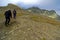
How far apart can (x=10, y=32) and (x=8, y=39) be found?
2880 mm

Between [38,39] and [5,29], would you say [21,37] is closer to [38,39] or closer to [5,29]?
[38,39]

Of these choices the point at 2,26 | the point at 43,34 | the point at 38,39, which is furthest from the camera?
the point at 2,26

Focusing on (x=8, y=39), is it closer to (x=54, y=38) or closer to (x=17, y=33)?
(x=17, y=33)

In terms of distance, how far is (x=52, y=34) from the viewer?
3728 centimetres

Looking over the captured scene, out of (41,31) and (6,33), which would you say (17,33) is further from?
(41,31)

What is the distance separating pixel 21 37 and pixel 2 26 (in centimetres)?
702

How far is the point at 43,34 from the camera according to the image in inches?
1420

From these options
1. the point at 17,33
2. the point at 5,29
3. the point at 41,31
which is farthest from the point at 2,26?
the point at 41,31

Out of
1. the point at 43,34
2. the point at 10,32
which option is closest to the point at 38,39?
the point at 43,34

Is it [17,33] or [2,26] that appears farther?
[2,26]

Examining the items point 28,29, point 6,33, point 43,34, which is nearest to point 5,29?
point 6,33

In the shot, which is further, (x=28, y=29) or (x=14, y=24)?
(x=14, y=24)

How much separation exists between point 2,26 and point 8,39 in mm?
6371

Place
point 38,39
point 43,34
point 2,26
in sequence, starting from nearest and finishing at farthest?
point 38,39, point 43,34, point 2,26
